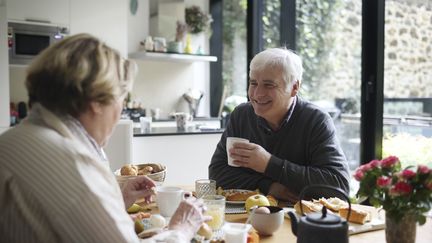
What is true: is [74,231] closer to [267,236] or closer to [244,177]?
[267,236]

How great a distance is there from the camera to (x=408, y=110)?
9.38 ft

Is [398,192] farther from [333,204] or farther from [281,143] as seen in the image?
[281,143]

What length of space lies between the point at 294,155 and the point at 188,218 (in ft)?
3.05

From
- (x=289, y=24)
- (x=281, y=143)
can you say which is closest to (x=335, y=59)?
(x=289, y=24)

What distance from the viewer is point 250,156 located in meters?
1.74

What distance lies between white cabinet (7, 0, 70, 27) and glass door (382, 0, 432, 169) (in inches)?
117

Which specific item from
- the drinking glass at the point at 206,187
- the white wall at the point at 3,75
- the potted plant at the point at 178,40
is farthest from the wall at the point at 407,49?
the white wall at the point at 3,75

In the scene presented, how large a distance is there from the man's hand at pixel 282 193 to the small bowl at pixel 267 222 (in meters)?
0.49

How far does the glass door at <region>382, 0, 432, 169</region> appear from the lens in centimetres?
268

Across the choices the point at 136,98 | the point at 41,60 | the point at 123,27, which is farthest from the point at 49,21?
the point at 41,60

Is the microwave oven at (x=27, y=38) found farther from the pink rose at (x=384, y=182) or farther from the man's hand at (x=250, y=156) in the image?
the pink rose at (x=384, y=182)

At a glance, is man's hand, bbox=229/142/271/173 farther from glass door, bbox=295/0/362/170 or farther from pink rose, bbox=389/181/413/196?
glass door, bbox=295/0/362/170

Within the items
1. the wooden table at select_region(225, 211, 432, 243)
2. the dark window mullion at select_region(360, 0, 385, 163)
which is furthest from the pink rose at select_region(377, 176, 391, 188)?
the dark window mullion at select_region(360, 0, 385, 163)

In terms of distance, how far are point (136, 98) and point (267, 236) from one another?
3.88m
